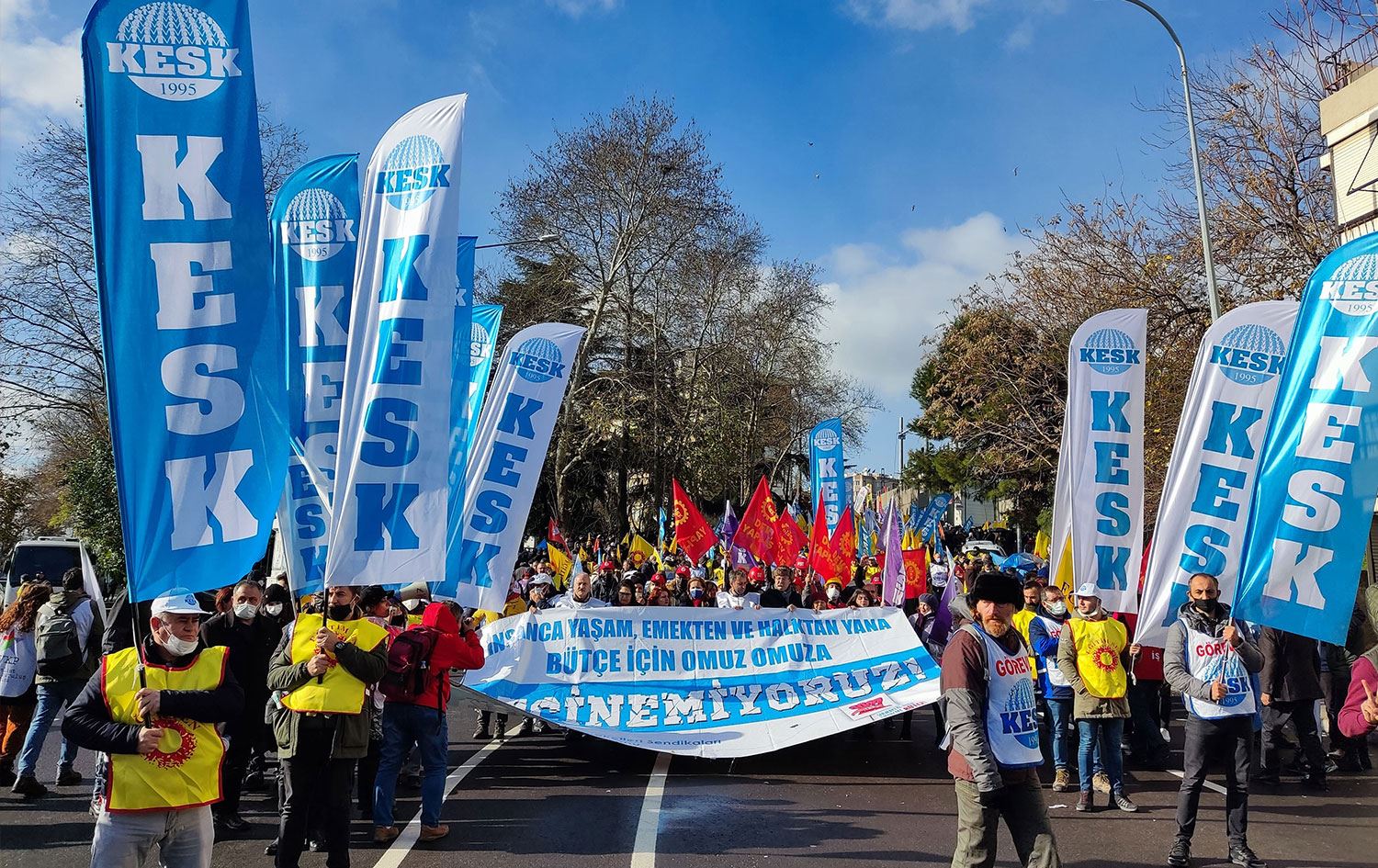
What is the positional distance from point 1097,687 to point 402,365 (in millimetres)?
5800

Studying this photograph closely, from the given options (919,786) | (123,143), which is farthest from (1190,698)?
(123,143)

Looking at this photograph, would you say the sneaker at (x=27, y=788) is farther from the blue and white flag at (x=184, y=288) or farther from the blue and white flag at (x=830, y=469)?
the blue and white flag at (x=830, y=469)

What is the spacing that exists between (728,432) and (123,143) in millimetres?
37091

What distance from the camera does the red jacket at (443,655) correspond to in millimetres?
7096

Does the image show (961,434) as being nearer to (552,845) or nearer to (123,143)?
(552,845)

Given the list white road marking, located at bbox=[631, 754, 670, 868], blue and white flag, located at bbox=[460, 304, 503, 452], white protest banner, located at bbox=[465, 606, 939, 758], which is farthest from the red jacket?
blue and white flag, located at bbox=[460, 304, 503, 452]

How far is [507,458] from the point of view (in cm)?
982

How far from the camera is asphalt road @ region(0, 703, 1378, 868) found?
6.46 m

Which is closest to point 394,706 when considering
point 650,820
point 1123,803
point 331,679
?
point 331,679

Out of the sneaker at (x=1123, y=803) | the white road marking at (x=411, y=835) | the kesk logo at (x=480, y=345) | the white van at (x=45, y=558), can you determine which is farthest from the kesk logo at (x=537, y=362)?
the white van at (x=45, y=558)

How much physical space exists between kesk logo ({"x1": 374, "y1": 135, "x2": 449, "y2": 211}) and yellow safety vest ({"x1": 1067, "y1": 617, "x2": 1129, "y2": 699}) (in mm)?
6129

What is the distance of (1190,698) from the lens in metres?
6.45

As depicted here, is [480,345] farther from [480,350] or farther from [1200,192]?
[1200,192]

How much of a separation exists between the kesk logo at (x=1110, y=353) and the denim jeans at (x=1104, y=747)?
3.02 metres
